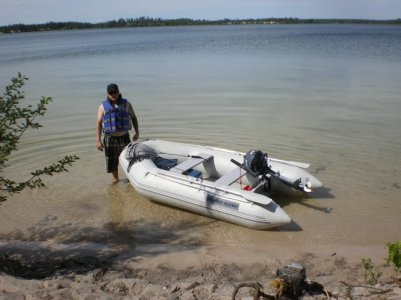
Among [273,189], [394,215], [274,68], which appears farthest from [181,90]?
[394,215]

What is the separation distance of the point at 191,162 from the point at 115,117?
49.8 inches

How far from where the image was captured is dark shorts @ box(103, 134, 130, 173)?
6.24 metres

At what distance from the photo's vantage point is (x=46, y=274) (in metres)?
3.82

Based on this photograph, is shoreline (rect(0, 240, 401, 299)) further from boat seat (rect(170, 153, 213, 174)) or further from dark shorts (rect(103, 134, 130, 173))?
dark shorts (rect(103, 134, 130, 173))

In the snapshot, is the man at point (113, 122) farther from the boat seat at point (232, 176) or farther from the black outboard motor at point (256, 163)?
the black outboard motor at point (256, 163)

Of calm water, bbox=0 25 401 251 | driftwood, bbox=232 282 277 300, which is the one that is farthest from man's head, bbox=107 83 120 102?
driftwood, bbox=232 282 277 300

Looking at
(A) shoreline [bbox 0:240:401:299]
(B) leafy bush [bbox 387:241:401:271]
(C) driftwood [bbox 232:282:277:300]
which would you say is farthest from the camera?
(A) shoreline [bbox 0:240:401:299]

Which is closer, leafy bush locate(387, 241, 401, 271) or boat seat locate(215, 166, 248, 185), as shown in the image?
leafy bush locate(387, 241, 401, 271)

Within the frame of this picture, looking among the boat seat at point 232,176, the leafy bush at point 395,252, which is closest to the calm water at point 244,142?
the boat seat at point 232,176

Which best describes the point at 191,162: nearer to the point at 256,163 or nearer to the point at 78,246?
the point at 256,163

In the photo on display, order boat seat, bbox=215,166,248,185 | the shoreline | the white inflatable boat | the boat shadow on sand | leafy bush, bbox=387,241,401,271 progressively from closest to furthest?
leafy bush, bbox=387,241,401,271 < the shoreline < the boat shadow on sand < the white inflatable boat < boat seat, bbox=215,166,248,185

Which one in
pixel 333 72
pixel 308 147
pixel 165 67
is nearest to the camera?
pixel 308 147

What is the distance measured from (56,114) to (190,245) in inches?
318

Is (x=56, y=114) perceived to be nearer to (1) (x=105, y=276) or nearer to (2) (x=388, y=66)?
(1) (x=105, y=276)
